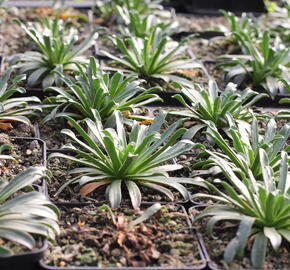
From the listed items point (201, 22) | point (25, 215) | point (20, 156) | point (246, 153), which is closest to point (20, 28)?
point (201, 22)

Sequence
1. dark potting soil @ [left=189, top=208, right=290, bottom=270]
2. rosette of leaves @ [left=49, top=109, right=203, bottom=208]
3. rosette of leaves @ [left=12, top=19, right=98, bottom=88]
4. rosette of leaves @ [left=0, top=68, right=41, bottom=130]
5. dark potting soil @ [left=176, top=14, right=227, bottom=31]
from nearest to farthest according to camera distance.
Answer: dark potting soil @ [left=189, top=208, right=290, bottom=270], rosette of leaves @ [left=49, top=109, right=203, bottom=208], rosette of leaves @ [left=0, top=68, right=41, bottom=130], rosette of leaves @ [left=12, top=19, right=98, bottom=88], dark potting soil @ [left=176, top=14, right=227, bottom=31]

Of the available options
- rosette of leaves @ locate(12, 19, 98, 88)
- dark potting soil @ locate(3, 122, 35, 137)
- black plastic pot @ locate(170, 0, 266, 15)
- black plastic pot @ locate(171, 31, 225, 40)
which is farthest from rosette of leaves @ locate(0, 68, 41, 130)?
black plastic pot @ locate(170, 0, 266, 15)

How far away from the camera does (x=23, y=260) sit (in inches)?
90.4

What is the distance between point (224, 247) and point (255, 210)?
21 centimetres

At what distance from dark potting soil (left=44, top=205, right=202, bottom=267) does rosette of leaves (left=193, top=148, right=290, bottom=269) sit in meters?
0.13

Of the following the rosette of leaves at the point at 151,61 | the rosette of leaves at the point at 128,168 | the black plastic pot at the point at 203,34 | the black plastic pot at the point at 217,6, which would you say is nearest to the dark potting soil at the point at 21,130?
the rosette of leaves at the point at 128,168

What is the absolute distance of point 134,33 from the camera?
4.66 metres

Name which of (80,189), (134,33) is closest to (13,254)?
(80,189)

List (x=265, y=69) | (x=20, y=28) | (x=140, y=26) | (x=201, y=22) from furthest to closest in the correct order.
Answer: (x=201, y=22), (x=20, y=28), (x=140, y=26), (x=265, y=69)

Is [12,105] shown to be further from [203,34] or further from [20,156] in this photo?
[203,34]

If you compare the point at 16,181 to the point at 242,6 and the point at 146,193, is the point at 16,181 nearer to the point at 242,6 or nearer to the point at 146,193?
the point at 146,193

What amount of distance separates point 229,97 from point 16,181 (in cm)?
132

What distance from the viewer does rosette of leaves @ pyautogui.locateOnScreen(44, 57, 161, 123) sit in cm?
338

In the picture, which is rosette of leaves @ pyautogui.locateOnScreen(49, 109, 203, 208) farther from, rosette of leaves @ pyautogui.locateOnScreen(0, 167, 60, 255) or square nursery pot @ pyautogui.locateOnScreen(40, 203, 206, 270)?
rosette of leaves @ pyautogui.locateOnScreen(0, 167, 60, 255)
